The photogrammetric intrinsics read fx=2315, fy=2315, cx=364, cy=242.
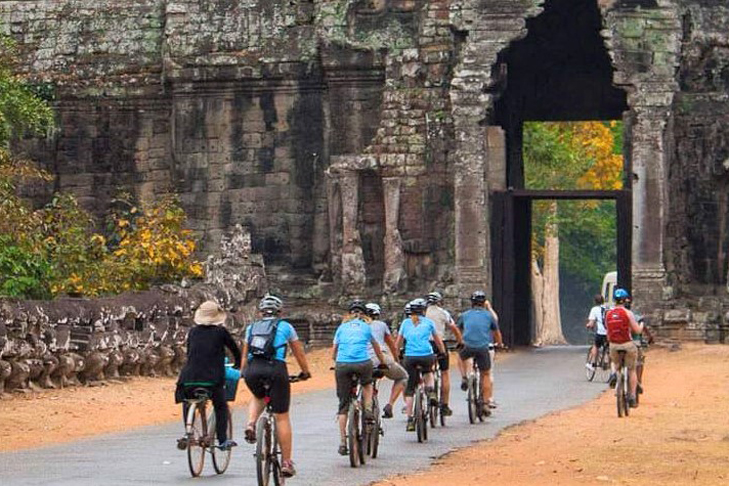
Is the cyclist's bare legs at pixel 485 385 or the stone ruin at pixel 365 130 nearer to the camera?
the cyclist's bare legs at pixel 485 385

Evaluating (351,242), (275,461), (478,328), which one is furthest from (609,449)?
(351,242)

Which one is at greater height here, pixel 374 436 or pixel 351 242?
pixel 351 242

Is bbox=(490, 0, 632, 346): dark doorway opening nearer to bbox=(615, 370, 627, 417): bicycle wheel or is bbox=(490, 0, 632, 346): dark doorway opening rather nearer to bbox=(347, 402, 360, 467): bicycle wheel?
bbox=(615, 370, 627, 417): bicycle wheel

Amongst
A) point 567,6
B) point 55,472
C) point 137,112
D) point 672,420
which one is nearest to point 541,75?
point 567,6

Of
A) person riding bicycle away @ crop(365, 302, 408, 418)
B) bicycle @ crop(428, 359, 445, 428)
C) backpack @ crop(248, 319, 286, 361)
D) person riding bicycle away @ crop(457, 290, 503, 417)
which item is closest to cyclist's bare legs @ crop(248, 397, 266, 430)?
backpack @ crop(248, 319, 286, 361)

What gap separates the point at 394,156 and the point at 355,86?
1790mm

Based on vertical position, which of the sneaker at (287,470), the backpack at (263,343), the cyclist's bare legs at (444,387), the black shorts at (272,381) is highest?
the backpack at (263,343)

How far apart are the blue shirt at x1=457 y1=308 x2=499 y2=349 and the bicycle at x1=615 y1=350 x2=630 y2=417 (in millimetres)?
1541

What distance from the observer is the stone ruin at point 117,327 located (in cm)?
2855

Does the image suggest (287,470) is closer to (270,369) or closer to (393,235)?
(270,369)

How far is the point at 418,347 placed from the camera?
2448cm

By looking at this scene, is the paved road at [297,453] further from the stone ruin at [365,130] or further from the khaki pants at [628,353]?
the stone ruin at [365,130]

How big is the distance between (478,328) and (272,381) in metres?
8.02

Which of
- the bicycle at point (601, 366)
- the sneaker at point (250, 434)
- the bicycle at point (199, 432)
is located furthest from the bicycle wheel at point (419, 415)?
the bicycle at point (601, 366)
